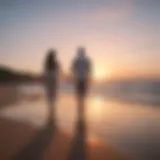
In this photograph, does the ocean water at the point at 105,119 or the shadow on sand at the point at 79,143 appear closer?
the shadow on sand at the point at 79,143

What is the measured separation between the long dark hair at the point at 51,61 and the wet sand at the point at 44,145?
409 millimetres

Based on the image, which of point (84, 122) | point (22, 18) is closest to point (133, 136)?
point (84, 122)

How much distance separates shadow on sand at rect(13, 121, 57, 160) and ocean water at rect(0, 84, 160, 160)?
0.08 meters

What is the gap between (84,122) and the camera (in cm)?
216

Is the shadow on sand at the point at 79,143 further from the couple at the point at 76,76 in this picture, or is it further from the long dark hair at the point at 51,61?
the long dark hair at the point at 51,61

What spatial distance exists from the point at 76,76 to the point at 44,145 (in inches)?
24.0

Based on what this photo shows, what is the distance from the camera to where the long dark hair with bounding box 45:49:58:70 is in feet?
6.51

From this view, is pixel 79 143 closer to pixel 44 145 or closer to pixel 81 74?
pixel 44 145

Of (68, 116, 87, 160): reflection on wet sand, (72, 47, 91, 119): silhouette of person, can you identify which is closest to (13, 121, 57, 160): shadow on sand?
(68, 116, 87, 160): reflection on wet sand

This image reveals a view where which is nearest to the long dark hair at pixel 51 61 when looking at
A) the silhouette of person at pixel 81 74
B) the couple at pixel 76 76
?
the couple at pixel 76 76

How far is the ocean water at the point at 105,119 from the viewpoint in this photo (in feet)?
6.23

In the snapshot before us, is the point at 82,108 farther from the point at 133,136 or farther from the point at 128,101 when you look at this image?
the point at 128,101

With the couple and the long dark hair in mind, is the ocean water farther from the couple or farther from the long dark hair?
the long dark hair

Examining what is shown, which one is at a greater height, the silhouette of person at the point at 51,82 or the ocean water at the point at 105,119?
the silhouette of person at the point at 51,82
